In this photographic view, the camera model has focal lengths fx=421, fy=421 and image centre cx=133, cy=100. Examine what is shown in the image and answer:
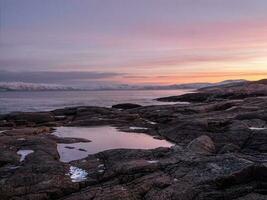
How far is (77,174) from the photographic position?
15.8 m

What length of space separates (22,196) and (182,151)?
22.7 ft

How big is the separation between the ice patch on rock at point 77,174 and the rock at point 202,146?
4952mm

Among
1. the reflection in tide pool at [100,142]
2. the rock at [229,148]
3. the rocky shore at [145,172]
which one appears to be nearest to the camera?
the rocky shore at [145,172]

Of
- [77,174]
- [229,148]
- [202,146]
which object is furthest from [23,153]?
[229,148]

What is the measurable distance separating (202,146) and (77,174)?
6597 millimetres

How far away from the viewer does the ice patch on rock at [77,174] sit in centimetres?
1500

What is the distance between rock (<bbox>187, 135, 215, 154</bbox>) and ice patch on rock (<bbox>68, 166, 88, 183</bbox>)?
4.95m

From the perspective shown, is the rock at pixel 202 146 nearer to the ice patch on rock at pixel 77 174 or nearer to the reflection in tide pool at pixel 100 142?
the reflection in tide pool at pixel 100 142

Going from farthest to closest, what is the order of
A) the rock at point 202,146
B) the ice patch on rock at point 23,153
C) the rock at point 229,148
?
the rock at point 229,148 < the ice patch on rock at point 23,153 < the rock at point 202,146

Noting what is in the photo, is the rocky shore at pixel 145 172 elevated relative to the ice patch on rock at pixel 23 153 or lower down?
elevated

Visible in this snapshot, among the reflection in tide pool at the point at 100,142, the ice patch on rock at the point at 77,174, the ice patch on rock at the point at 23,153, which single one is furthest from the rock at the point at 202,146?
the ice patch on rock at the point at 23,153

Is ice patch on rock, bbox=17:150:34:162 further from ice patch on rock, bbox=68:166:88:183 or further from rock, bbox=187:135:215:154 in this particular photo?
rock, bbox=187:135:215:154

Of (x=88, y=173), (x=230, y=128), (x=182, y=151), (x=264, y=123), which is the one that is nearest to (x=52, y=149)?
(x=88, y=173)

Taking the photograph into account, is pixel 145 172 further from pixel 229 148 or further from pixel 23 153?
pixel 23 153
